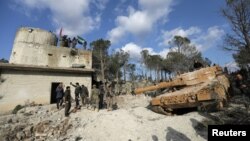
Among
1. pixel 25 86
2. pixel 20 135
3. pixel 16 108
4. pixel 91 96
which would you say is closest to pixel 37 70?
pixel 25 86

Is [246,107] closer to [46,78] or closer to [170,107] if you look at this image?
[170,107]

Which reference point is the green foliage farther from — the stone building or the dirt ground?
the dirt ground

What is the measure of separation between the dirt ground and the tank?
0.61 metres

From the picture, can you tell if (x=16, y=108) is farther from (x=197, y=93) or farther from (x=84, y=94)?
(x=197, y=93)

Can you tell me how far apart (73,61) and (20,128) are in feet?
36.1

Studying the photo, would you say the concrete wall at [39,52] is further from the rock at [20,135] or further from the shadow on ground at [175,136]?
the shadow on ground at [175,136]

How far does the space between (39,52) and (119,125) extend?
14.3 m

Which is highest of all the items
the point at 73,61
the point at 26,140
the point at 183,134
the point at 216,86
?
the point at 73,61

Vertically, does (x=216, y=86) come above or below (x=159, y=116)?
above

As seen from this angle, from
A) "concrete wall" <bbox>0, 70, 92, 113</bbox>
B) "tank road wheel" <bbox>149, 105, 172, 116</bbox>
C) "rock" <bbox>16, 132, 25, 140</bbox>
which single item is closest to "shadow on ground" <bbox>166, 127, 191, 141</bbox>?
"tank road wheel" <bbox>149, 105, 172, 116</bbox>

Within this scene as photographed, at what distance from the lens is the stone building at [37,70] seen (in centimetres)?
1678

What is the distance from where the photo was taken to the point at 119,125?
985 centimetres

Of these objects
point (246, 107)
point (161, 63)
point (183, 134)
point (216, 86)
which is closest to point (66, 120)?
point (183, 134)

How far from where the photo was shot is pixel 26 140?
10.8 metres
